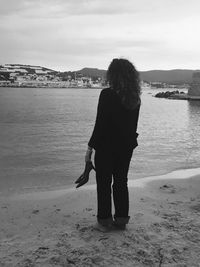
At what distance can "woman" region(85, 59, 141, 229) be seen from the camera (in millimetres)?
4254

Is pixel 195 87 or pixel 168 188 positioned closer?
pixel 168 188

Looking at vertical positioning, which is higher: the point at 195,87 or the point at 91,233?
the point at 91,233

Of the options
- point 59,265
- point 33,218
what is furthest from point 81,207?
point 59,265

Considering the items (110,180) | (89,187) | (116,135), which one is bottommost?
(89,187)

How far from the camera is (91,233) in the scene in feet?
13.9

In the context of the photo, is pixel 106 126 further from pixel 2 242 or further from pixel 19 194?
pixel 19 194

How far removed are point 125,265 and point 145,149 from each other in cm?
1010

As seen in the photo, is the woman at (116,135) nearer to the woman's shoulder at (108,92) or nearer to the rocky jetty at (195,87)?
the woman's shoulder at (108,92)

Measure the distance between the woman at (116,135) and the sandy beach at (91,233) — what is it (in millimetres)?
289

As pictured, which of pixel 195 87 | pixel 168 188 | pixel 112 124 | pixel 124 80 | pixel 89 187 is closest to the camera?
pixel 124 80

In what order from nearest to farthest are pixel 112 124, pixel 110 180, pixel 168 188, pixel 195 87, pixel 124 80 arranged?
pixel 124 80, pixel 112 124, pixel 110 180, pixel 168 188, pixel 195 87

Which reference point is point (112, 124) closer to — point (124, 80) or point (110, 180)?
point (124, 80)

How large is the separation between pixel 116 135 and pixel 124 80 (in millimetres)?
651

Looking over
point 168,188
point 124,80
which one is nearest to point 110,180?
point 124,80
